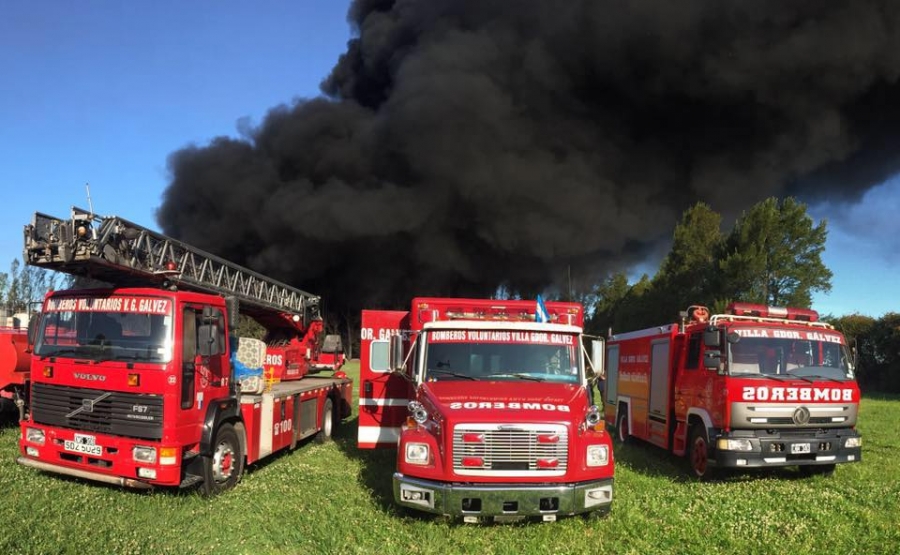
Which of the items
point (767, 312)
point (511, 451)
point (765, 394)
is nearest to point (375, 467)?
point (511, 451)

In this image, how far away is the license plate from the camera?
620 centimetres

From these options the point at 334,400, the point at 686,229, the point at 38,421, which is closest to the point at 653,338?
the point at 334,400

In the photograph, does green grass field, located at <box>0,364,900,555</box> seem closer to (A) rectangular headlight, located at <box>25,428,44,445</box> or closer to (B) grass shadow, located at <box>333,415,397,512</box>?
(B) grass shadow, located at <box>333,415,397,512</box>

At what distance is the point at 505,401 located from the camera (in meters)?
5.64

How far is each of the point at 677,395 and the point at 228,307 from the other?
593 cm

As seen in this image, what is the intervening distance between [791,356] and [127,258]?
7.66m

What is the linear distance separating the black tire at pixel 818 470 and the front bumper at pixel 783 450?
662 mm

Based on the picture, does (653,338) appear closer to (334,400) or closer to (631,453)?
(631,453)

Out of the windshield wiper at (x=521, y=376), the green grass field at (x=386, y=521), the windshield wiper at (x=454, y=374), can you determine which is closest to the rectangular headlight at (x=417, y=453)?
the green grass field at (x=386, y=521)

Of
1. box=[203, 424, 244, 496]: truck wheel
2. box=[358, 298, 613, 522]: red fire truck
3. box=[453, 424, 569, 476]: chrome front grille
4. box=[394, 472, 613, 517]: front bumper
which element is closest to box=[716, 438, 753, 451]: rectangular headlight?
box=[358, 298, 613, 522]: red fire truck

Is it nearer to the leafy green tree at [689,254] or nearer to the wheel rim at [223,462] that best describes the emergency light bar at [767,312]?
the wheel rim at [223,462]

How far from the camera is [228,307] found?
23.9 feet

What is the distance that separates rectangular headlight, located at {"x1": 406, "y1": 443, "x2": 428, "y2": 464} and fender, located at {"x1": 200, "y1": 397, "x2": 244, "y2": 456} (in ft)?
7.61

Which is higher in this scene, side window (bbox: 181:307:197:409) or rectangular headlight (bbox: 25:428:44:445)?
side window (bbox: 181:307:197:409)
